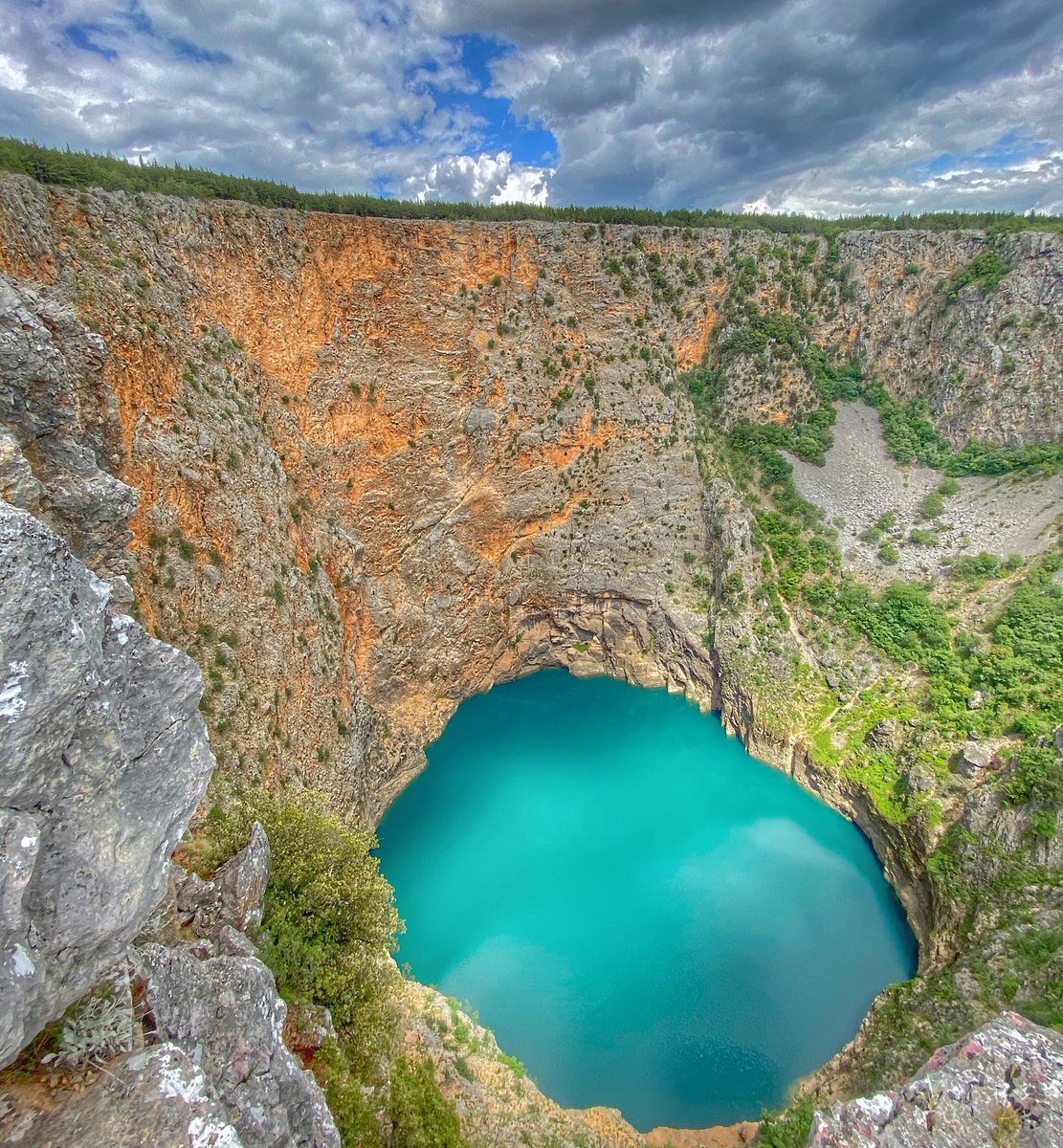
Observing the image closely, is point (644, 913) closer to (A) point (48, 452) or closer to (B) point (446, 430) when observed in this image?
(A) point (48, 452)

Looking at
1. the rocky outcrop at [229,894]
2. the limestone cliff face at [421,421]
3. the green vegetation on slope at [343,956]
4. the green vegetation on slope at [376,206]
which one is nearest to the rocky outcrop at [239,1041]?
the rocky outcrop at [229,894]

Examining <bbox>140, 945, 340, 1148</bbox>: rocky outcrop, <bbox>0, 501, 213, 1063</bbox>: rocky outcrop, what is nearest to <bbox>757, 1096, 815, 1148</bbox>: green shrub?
<bbox>140, 945, 340, 1148</bbox>: rocky outcrop

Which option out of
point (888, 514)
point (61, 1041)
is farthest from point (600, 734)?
point (61, 1041)

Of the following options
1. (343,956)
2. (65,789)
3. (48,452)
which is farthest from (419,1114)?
(48,452)

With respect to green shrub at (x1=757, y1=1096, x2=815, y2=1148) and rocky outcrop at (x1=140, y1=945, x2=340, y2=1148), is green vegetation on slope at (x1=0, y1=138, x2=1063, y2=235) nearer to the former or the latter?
rocky outcrop at (x1=140, y1=945, x2=340, y2=1148)

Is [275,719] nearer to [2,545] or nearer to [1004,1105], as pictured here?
[2,545]

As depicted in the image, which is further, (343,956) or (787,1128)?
(787,1128)
